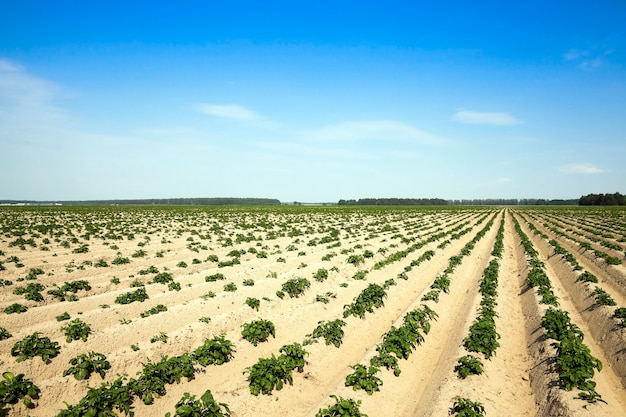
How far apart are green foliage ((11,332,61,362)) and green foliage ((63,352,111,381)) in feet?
1.96

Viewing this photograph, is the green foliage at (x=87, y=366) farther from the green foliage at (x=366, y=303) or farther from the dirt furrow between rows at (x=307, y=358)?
the green foliage at (x=366, y=303)

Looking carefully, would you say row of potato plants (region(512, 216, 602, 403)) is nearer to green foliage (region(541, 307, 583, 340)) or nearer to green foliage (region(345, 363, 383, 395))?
green foliage (region(541, 307, 583, 340))

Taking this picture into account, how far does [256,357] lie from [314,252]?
1473 cm

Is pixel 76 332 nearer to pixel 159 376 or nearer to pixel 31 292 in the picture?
pixel 159 376

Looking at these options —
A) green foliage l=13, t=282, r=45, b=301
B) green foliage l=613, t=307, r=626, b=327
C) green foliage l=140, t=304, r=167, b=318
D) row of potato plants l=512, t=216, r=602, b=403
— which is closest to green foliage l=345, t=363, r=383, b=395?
row of potato plants l=512, t=216, r=602, b=403

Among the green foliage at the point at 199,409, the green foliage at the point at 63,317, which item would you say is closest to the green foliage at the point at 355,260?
the green foliage at the point at 63,317

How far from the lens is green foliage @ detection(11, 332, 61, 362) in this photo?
317 inches

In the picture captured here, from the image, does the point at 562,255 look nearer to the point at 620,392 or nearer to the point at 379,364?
the point at 620,392

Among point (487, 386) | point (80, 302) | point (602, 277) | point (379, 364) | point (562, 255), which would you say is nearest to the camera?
point (487, 386)

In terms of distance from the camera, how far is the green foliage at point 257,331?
10.0m

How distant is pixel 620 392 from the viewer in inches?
312

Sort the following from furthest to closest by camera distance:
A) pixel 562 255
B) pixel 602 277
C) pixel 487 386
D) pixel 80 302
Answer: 1. pixel 562 255
2. pixel 602 277
3. pixel 80 302
4. pixel 487 386

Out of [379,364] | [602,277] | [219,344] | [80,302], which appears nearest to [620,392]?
[379,364]

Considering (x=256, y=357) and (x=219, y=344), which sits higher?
(x=219, y=344)
